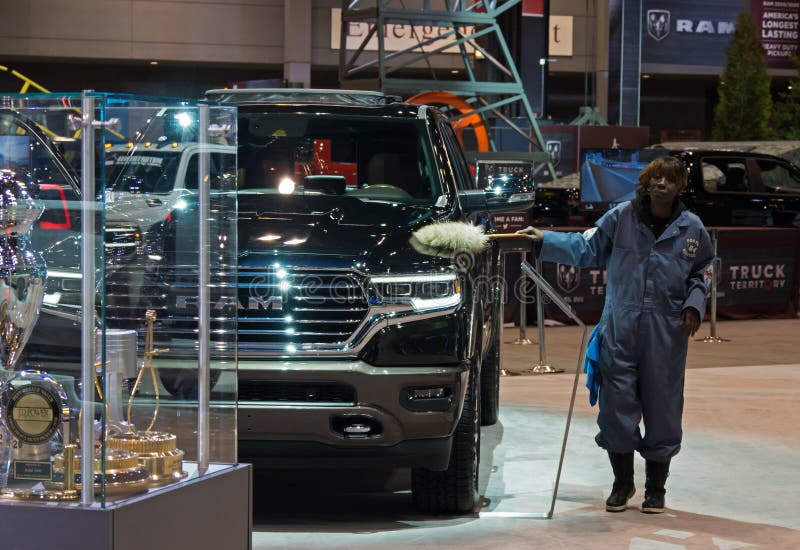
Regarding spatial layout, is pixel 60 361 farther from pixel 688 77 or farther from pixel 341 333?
pixel 688 77

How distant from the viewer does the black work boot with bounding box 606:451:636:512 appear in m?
6.21

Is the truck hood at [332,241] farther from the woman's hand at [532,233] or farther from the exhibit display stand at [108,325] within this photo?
the exhibit display stand at [108,325]

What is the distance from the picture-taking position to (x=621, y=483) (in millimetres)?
6227

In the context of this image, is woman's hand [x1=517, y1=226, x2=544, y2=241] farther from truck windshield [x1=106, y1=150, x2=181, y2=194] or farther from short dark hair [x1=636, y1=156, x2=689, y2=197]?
truck windshield [x1=106, y1=150, x2=181, y2=194]

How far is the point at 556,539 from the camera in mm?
5625

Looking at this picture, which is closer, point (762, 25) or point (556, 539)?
point (556, 539)

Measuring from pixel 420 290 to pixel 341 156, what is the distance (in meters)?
1.56

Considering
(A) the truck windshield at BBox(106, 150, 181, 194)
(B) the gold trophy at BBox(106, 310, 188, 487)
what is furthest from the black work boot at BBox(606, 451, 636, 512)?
(A) the truck windshield at BBox(106, 150, 181, 194)

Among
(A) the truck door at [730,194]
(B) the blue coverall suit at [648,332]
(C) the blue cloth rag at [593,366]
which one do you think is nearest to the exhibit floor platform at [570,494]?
(B) the blue coverall suit at [648,332]

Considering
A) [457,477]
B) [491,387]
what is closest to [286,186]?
[457,477]

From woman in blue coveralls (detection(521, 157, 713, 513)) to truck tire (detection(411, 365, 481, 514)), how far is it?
706 mm

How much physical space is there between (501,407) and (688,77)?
30.3 m

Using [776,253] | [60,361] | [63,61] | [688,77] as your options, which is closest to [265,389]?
[60,361]

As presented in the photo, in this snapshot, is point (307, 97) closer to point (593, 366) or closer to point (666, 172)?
point (666, 172)
